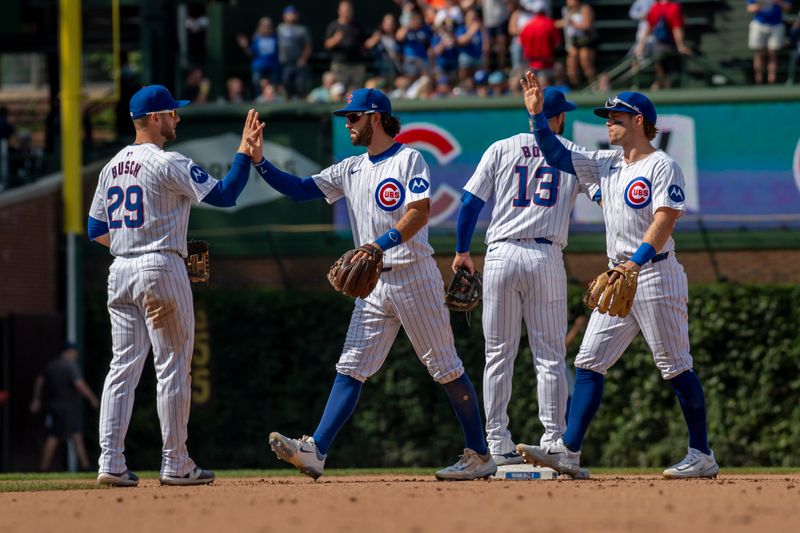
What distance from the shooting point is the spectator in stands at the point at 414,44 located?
776 inches

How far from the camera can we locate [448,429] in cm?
1722

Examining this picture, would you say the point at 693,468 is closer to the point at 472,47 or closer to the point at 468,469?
the point at 468,469

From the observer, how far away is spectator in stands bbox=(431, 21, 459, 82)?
19.6 metres

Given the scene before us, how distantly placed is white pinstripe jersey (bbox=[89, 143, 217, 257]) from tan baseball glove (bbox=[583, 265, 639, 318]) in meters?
2.25

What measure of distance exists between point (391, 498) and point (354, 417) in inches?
402

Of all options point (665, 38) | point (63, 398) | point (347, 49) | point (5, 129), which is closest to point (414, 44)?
point (347, 49)

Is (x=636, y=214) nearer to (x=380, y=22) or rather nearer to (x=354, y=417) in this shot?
(x=354, y=417)

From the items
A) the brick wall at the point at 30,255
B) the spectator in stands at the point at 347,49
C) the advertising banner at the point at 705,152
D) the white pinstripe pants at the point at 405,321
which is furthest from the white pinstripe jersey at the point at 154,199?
the spectator in stands at the point at 347,49

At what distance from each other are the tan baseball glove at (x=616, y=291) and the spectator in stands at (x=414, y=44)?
11.6 m

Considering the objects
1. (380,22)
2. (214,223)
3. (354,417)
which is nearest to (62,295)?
(214,223)

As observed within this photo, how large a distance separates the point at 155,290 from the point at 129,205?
512 mm

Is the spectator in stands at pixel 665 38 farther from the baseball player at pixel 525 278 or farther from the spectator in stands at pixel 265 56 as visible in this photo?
the baseball player at pixel 525 278

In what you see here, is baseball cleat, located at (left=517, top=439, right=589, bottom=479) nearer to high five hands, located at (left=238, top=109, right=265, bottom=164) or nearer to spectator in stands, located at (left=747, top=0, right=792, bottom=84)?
high five hands, located at (left=238, top=109, right=265, bottom=164)

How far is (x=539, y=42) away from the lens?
61.9ft
